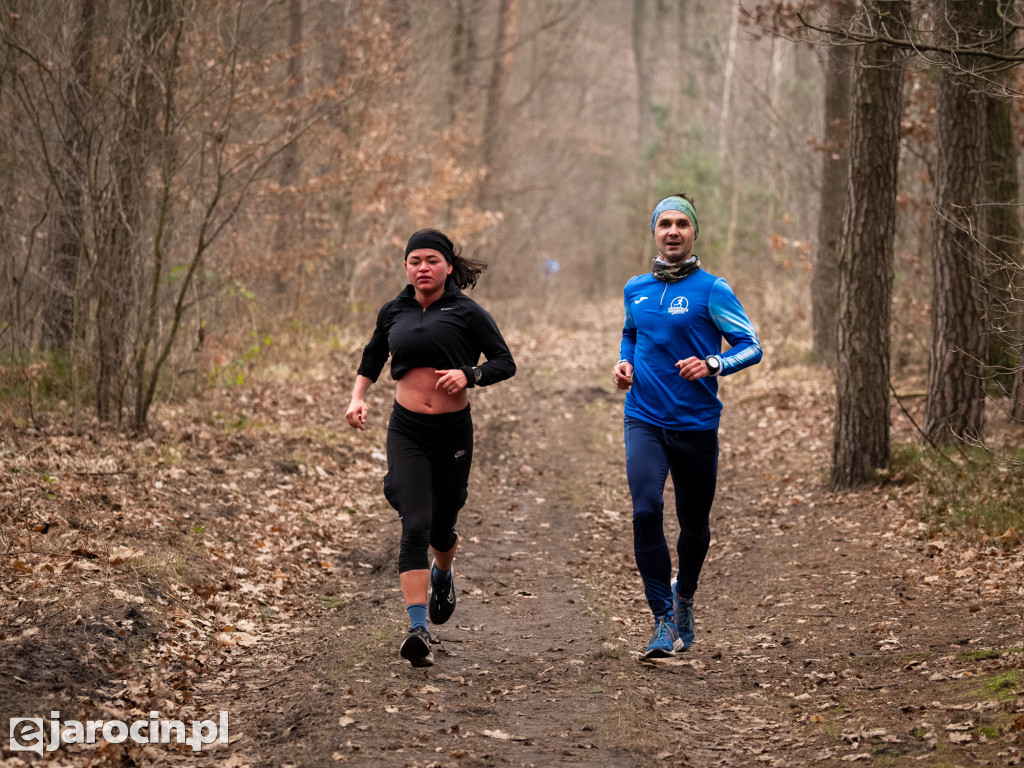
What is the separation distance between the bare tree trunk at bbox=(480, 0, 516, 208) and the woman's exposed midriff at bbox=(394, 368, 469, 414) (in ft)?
68.5

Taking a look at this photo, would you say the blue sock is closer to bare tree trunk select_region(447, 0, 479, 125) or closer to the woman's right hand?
the woman's right hand

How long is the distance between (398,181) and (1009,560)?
13.5 m

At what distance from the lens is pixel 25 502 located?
7.50m

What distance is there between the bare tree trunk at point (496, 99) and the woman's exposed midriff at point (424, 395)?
2088 centimetres

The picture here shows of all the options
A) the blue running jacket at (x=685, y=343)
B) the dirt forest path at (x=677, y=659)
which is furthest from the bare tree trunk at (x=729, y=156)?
the blue running jacket at (x=685, y=343)

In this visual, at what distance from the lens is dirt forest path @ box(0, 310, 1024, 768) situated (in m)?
4.85

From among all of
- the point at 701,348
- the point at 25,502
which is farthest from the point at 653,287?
the point at 25,502

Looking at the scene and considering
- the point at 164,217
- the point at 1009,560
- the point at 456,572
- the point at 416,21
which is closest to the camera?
the point at 1009,560

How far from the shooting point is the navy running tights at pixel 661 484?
5863 mm

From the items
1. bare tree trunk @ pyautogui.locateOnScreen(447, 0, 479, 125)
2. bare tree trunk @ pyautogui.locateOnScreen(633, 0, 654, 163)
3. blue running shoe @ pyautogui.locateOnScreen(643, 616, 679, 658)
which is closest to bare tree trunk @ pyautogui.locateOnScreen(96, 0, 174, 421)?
blue running shoe @ pyautogui.locateOnScreen(643, 616, 679, 658)

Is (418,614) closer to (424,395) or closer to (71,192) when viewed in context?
(424,395)

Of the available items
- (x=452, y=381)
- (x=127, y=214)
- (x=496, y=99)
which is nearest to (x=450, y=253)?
(x=452, y=381)

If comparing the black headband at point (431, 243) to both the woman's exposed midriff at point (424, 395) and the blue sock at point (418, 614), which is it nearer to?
the woman's exposed midriff at point (424, 395)

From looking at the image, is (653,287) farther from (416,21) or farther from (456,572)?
(416,21)
